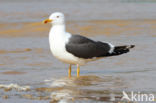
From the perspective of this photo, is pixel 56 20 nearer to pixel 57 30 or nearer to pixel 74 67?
pixel 57 30

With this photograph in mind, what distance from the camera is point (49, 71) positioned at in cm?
820

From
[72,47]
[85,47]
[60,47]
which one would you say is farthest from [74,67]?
[60,47]

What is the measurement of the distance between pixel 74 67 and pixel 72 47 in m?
1.11

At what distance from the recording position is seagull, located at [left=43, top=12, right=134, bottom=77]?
7777 mm

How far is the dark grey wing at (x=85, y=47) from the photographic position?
7.88 m

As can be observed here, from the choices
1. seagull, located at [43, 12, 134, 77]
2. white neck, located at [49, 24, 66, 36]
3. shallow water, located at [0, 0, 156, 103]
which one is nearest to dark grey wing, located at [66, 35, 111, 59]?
seagull, located at [43, 12, 134, 77]

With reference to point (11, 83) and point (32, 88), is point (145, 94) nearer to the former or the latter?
point (32, 88)

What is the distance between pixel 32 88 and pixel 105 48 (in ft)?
6.43

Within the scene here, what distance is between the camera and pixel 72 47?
309 inches

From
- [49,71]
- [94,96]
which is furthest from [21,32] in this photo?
[94,96]

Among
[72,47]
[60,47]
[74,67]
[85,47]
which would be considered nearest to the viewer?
[60,47]

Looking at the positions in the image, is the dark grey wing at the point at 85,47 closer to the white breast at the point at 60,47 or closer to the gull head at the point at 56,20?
the white breast at the point at 60,47

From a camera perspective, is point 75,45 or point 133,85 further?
point 75,45

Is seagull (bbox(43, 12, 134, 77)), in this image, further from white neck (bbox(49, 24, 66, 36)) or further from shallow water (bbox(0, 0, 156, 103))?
shallow water (bbox(0, 0, 156, 103))
